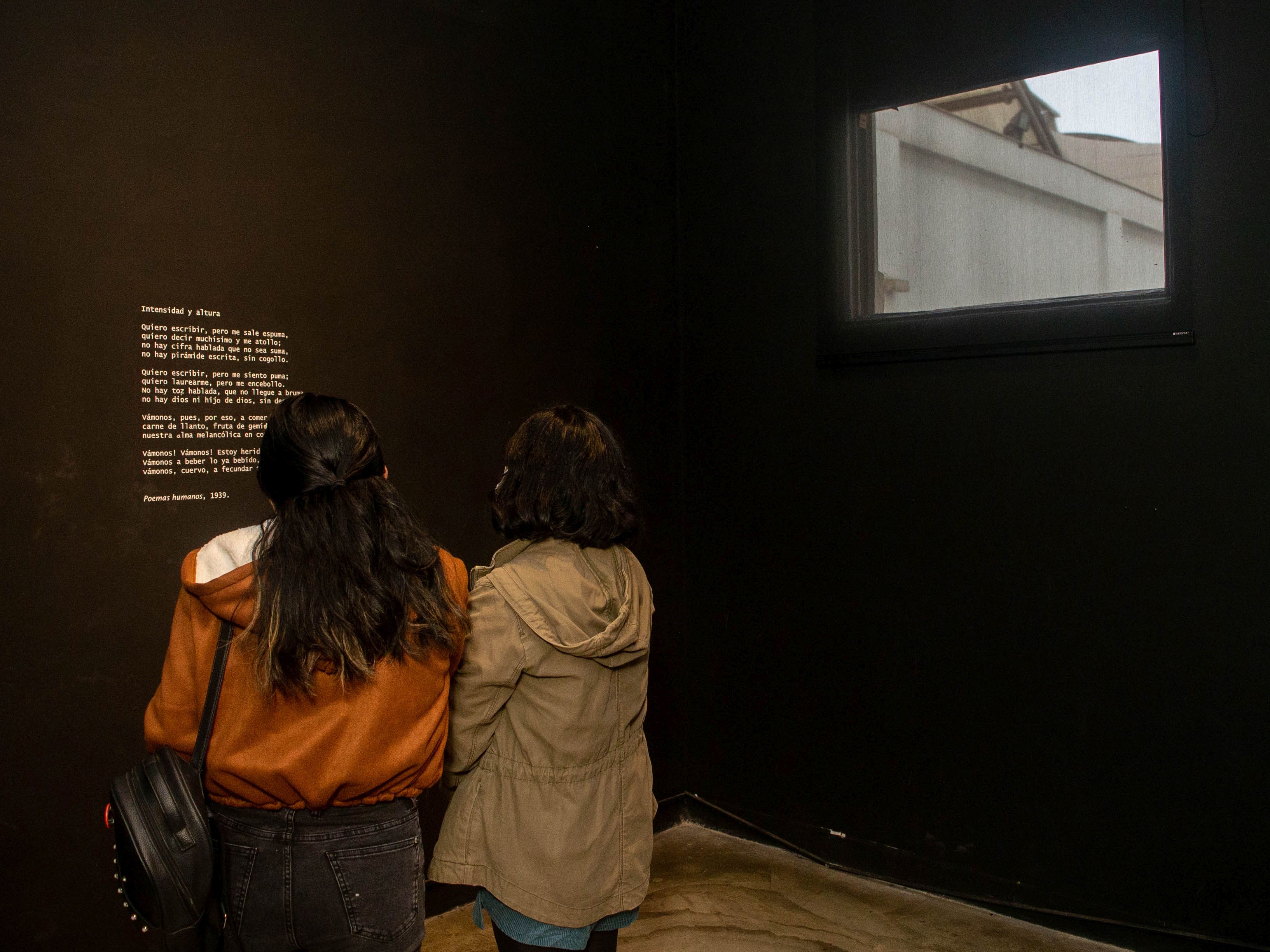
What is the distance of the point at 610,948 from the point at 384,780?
626mm

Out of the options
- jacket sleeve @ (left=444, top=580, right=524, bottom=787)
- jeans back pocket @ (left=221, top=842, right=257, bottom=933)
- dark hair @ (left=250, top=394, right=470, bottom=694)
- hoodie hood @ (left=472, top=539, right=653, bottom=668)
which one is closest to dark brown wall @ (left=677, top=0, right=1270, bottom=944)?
hoodie hood @ (left=472, top=539, right=653, bottom=668)

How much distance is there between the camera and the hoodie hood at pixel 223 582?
1396 millimetres

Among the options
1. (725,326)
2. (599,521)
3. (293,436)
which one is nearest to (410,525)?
(293,436)

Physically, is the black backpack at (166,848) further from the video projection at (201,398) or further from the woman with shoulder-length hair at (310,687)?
the video projection at (201,398)

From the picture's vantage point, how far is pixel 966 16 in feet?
10.3

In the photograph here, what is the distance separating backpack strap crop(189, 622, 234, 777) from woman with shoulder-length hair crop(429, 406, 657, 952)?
0.40 metres

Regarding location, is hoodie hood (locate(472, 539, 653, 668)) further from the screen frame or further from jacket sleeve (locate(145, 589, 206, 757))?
the screen frame

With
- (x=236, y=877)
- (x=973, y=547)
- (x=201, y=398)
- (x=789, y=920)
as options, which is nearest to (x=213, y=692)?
(x=236, y=877)

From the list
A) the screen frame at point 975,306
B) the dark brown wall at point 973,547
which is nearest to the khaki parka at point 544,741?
the dark brown wall at point 973,547

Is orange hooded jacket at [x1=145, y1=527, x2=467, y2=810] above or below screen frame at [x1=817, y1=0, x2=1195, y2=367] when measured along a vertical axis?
below

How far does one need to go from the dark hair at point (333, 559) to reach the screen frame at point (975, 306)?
84.8 inches

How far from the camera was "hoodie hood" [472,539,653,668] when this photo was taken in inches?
65.7

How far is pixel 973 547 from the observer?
10.2ft

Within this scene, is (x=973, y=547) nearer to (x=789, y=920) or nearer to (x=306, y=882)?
Answer: (x=789, y=920)
